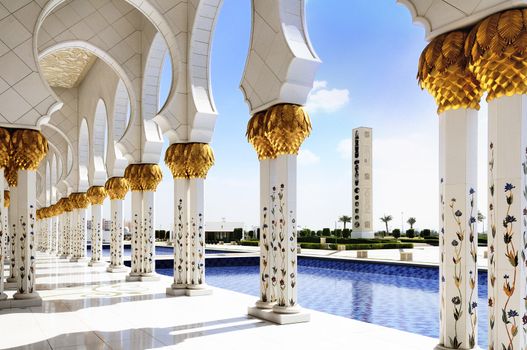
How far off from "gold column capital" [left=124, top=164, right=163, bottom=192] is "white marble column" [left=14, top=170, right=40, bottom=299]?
2.49 metres

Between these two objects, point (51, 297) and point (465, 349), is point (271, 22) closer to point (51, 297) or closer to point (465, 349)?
point (465, 349)

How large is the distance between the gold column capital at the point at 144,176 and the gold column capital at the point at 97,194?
12.2 feet

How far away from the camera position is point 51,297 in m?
6.77

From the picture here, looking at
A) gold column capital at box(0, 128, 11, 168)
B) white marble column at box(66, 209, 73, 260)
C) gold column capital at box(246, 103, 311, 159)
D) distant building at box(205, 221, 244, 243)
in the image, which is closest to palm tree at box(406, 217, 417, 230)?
distant building at box(205, 221, 244, 243)

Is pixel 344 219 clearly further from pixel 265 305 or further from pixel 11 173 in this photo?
pixel 265 305

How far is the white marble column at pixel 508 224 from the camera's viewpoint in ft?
8.77

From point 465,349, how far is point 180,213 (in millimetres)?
4880

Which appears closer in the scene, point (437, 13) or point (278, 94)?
point (437, 13)

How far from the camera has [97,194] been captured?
1208 cm

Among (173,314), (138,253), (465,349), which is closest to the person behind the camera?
(465,349)

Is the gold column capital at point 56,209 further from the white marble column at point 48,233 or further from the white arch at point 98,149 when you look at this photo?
the white arch at point 98,149

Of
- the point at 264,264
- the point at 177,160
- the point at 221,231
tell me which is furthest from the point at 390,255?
the point at 221,231

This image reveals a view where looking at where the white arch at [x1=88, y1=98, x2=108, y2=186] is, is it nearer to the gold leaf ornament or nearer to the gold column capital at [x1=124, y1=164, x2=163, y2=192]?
the gold column capital at [x1=124, y1=164, x2=163, y2=192]

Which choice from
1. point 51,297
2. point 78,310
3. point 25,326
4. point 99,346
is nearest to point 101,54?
point 51,297
